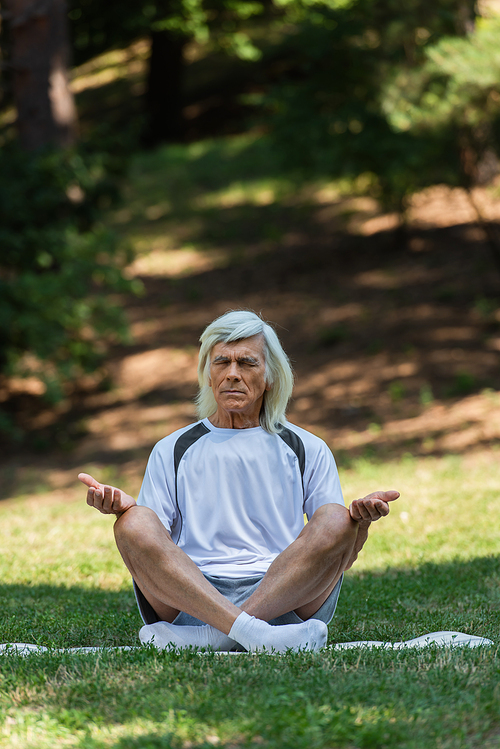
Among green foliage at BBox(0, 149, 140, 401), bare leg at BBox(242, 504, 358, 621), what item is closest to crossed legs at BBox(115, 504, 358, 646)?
bare leg at BBox(242, 504, 358, 621)

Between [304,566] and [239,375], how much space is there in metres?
0.96

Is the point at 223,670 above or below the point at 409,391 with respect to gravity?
below

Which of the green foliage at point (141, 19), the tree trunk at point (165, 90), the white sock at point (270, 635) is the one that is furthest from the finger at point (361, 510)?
the tree trunk at point (165, 90)

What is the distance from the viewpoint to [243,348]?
3.86 metres

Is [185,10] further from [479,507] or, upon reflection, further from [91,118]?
[479,507]

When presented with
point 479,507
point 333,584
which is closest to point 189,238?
point 479,507

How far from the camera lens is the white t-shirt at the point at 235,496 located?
369cm

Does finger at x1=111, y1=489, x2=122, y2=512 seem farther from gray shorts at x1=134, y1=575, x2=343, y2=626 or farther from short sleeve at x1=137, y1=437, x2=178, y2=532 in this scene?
gray shorts at x1=134, y1=575, x2=343, y2=626

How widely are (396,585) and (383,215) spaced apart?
12.5m

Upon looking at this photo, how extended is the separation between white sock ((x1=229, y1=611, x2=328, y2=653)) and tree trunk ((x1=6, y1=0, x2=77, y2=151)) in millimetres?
9951

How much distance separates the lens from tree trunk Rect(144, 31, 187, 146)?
2127 cm

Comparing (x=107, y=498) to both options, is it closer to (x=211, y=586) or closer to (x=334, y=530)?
(x=211, y=586)

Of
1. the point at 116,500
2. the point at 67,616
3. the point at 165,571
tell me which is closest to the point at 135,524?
the point at 116,500

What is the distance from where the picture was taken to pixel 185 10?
18.1 m
